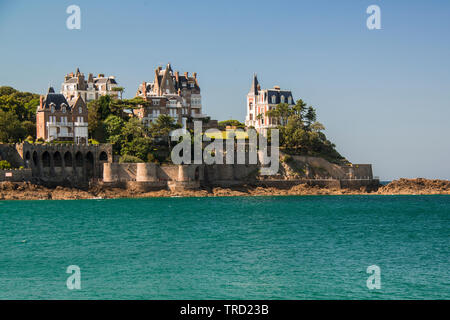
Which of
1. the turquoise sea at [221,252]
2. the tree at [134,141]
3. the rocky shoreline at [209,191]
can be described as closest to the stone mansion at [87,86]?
the tree at [134,141]

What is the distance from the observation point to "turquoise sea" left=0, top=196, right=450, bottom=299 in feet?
90.4

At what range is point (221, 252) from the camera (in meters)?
37.5

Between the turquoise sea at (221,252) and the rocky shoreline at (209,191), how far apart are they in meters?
8.29

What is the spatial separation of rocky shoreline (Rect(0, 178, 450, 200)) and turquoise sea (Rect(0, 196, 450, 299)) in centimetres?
829

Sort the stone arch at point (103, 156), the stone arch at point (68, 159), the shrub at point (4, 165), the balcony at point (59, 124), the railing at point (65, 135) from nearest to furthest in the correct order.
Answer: the shrub at point (4, 165) < the stone arch at point (68, 159) < the stone arch at point (103, 156) < the balcony at point (59, 124) < the railing at point (65, 135)

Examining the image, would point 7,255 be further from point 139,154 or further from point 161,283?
point 139,154

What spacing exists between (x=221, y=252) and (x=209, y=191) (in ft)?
165

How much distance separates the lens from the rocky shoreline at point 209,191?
75750 mm

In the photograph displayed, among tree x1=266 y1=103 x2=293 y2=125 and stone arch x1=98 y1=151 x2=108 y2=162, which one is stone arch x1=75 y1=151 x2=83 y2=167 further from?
tree x1=266 y1=103 x2=293 y2=125

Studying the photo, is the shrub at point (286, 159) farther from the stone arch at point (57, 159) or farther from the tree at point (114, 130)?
the stone arch at point (57, 159)

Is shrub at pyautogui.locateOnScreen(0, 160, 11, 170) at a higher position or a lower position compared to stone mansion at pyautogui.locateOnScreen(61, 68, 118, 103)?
lower

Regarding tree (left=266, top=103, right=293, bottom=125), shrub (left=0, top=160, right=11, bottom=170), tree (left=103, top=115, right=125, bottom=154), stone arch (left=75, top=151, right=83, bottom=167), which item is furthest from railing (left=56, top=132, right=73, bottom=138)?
tree (left=266, top=103, right=293, bottom=125)

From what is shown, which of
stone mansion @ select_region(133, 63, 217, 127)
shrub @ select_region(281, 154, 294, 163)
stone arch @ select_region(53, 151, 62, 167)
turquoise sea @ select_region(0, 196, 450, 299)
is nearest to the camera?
turquoise sea @ select_region(0, 196, 450, 299)
